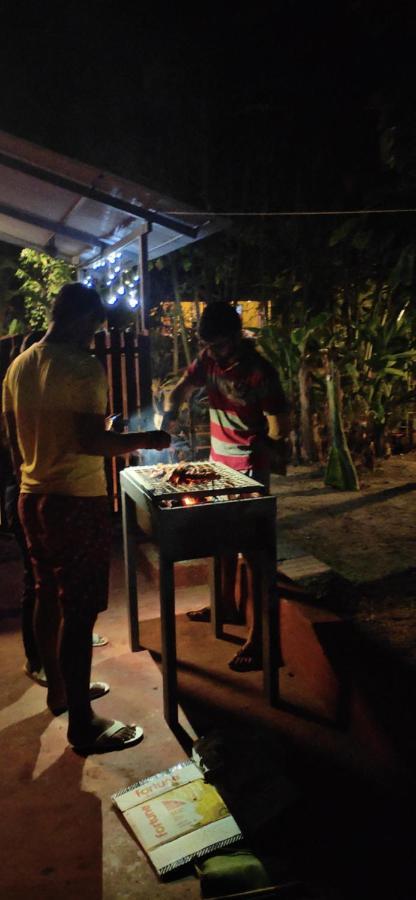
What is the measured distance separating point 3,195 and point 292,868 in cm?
754

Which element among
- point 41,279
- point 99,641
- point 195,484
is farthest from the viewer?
point 41,279

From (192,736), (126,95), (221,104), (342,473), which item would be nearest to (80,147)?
(126,95)

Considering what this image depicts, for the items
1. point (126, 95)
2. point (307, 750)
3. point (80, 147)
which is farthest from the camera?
point (126, 95)

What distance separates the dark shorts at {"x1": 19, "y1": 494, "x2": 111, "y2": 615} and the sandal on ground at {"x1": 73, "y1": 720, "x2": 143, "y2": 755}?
2.22 ft

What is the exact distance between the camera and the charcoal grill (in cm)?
304

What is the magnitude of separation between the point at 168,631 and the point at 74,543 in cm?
70

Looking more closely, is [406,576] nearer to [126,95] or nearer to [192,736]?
[192,736]

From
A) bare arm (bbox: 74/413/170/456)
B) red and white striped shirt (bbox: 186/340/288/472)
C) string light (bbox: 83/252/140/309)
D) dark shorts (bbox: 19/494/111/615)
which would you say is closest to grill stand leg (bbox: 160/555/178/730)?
dark shorts (bbox: 19/494/111/615)

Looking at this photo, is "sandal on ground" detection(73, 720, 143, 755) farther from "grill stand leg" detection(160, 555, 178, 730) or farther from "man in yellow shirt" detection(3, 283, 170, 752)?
"grill stand leg" detection(160, 555, 178, 730)

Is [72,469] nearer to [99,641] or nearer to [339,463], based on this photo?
[99,641]

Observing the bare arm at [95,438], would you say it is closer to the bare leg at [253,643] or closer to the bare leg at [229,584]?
the bare leg at [253,643]

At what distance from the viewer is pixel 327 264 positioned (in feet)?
35.9

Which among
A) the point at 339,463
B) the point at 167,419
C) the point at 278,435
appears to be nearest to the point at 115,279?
the point at 339,463

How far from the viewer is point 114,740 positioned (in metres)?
3.12
